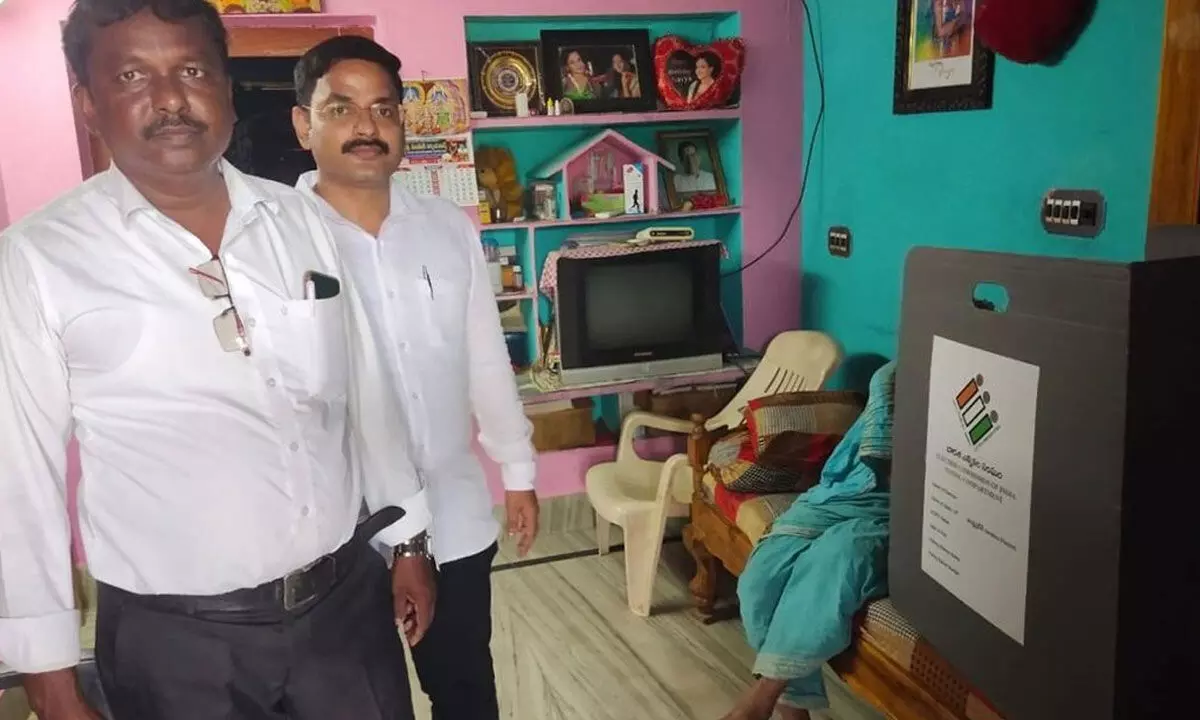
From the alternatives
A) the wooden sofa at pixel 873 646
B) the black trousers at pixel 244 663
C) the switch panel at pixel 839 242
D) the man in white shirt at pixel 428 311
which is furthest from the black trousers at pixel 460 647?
the switch panel at pixel 839 242

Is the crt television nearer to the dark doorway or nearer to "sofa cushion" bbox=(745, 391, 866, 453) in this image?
"sofa cushion" bbox=(745, 391, 866, 453)

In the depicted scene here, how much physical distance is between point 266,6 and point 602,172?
1.26 m

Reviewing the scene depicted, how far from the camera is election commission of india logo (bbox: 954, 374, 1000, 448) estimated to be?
86 centimetres

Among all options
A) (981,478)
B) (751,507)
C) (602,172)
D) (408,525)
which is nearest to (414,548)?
(408,525)

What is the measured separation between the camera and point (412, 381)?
1.47 m

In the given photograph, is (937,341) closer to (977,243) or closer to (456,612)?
(456,612)

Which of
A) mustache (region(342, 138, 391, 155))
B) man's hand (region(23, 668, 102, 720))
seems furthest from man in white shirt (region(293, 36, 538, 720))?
man's hand (region(23, 668, 102, 720))

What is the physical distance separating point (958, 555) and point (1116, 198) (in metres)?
1.45

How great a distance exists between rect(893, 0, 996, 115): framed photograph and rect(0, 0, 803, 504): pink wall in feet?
2.08

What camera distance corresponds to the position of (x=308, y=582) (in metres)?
1.11

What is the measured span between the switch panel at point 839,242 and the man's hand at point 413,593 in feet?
7.27

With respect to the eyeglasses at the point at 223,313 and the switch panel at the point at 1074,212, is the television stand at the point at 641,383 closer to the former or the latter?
the switch panel at the point at 1074,212

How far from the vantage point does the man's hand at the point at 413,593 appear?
132 cm

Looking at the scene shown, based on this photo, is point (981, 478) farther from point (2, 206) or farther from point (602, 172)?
point (2, 206)
